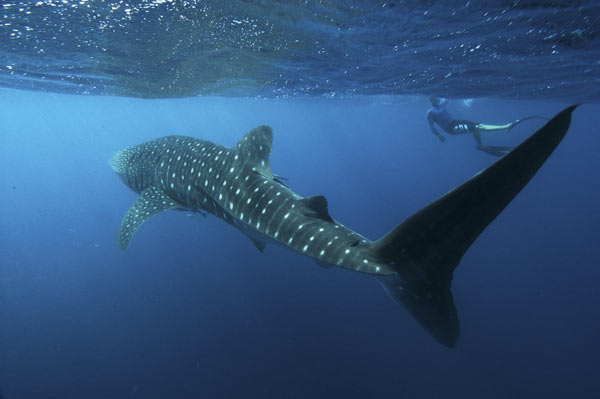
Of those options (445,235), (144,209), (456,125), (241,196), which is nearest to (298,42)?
(144,209)

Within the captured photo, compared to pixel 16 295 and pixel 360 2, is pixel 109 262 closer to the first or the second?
pixel 16 295

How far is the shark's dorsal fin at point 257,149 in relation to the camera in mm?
5180

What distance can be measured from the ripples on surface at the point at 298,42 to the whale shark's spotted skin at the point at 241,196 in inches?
154

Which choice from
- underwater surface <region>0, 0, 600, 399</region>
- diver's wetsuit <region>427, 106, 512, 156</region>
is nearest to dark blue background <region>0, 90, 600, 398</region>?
underwater surface <region>0, 0, 600, 399</region>

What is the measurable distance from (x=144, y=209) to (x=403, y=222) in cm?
651

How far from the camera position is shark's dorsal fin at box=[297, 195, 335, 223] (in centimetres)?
376

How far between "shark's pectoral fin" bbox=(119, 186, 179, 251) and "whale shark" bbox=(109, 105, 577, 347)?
75.1 inches

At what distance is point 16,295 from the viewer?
52.5 feet

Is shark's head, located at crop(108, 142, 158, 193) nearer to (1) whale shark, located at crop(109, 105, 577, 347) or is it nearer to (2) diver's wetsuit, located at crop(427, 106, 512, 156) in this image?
(1) whale shark, located at crop(109, 105, 577, 347)

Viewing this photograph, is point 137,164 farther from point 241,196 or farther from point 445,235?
point 445,235

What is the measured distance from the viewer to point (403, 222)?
2.58 metres

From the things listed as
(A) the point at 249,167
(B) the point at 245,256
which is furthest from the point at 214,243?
(A) the point at 249,167

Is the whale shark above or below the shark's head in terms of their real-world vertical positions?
above

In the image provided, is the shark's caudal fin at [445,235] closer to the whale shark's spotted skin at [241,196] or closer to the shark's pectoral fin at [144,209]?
the whale shark's spotted skin at [241,196]
